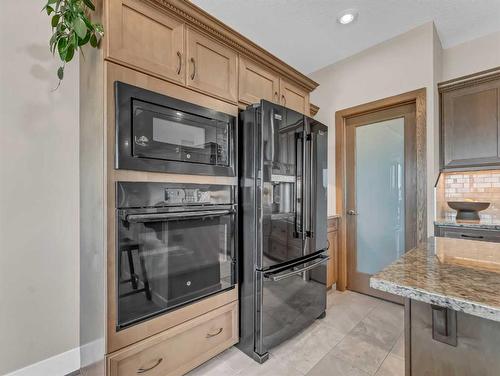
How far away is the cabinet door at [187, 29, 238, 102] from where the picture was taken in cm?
162

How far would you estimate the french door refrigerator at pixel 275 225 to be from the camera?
1.77 metres

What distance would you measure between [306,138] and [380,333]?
1.75m

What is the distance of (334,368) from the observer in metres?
1.72

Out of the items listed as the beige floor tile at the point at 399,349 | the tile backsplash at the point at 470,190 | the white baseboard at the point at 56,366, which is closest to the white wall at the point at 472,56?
the tile backsplash at the point at 470,190

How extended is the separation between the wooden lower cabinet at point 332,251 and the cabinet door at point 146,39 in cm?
226

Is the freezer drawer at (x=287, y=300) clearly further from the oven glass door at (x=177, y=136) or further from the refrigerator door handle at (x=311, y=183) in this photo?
the oven glass door at (x=177, y=136)

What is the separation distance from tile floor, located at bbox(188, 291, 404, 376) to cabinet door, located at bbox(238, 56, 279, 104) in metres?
1.90

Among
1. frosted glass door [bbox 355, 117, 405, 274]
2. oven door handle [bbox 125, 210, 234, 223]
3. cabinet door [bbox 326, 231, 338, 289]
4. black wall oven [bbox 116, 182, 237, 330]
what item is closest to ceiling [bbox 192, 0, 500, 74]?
frosted glass door [bbox 355, 117, 405, 274]

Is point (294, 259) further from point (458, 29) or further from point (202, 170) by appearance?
point (458, 29)

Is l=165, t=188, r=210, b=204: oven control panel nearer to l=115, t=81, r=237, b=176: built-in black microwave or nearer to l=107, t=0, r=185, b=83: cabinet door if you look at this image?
l=115, t=81, r=237, b=176: built-in black microwave

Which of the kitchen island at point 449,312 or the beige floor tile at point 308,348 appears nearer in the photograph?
the kitchen island at point 449,312

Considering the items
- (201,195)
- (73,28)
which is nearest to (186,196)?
(201,195)

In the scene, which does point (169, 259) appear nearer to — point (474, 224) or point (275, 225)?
point (275, 225)

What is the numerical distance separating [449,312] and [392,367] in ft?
4.44
